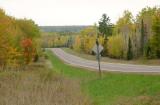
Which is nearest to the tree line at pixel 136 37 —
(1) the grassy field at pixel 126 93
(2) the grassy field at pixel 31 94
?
(1) the grassy field at pixel 126 93

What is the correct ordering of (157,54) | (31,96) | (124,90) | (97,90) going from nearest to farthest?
(31,96), (124,90), (97,90), (157,54)

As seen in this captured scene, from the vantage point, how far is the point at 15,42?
5778 centimetres

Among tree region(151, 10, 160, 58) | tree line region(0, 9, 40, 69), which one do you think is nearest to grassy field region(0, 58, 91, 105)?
tree line region(0, 9, 40, 69)

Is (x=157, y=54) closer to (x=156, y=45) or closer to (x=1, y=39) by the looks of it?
(x=156, y=45)

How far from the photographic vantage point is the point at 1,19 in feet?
164

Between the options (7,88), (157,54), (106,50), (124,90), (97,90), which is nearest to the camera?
(7,88)

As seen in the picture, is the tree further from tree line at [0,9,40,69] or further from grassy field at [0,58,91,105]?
grassy field at [0,58,91,105]

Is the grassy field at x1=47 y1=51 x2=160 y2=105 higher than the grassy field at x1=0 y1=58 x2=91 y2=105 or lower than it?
lower

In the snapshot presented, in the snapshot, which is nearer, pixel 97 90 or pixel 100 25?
pixel 97 90

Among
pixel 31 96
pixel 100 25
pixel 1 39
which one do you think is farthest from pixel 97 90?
pixel 100 25

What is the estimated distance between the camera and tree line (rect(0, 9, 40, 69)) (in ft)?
163

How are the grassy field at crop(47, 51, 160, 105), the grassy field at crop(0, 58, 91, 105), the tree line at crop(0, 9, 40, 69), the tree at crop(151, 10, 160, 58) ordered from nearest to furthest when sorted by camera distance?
the grassy field at crop(0, 58, 91, 105) → the grassy field at crop(47, 51, 160, 105) → the tree line at crop(0, 9, 40, 69) → the tree at crop(151, 10, 160, 58)

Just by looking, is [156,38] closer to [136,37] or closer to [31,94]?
[136,37]

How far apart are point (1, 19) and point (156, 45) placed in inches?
1032
